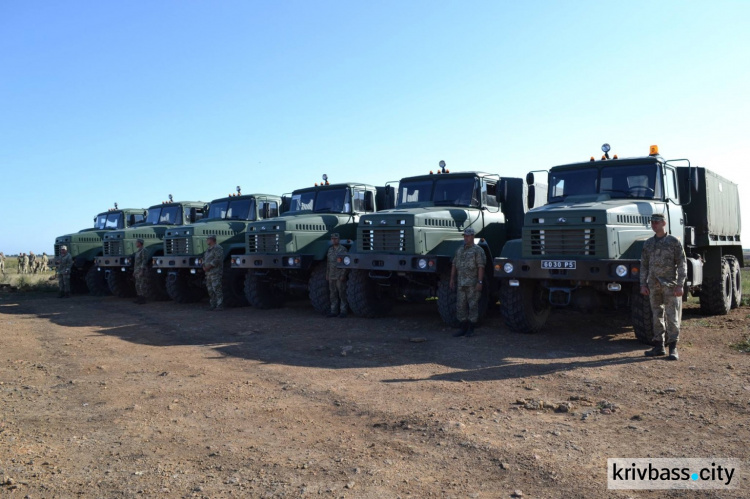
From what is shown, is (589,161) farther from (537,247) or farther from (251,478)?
(251,478)

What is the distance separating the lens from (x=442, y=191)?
10.8 m

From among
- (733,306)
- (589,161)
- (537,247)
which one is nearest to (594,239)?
(537,247)

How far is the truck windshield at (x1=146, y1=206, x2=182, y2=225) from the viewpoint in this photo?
54.3ft

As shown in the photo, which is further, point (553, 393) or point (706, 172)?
point (706, 172)

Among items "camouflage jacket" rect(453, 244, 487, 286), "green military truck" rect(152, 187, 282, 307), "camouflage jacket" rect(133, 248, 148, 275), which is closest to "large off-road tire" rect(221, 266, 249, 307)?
"green military truck" rect(152, 187, 282, 307)

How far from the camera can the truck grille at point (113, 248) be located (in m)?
16.2

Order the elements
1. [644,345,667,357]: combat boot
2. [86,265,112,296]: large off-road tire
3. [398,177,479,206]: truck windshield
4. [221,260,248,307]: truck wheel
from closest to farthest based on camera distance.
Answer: [644,345,667,357]: combat boot, [398,177,479,206]: truck windshield, [221,260,248,307]: truck wheel, [86,265,112,296]: large off-road tire

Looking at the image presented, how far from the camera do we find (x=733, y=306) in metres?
12.0

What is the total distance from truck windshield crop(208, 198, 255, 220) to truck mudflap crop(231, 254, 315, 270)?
8.52ft

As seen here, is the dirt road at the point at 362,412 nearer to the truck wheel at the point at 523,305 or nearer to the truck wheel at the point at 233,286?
the truck wheel at the point at 523,305

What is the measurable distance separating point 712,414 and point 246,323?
768 cm

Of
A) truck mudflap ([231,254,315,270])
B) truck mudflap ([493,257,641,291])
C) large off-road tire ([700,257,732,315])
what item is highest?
truck mudflap ([231,254,315,270])

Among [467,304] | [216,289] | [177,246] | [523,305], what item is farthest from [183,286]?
[523,305]

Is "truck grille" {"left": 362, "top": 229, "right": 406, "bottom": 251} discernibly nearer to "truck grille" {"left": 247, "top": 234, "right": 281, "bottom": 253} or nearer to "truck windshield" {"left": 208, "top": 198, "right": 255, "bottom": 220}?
"truck grille" {"left": 247, "top": 234, "right": 281, "bottom": 253}
